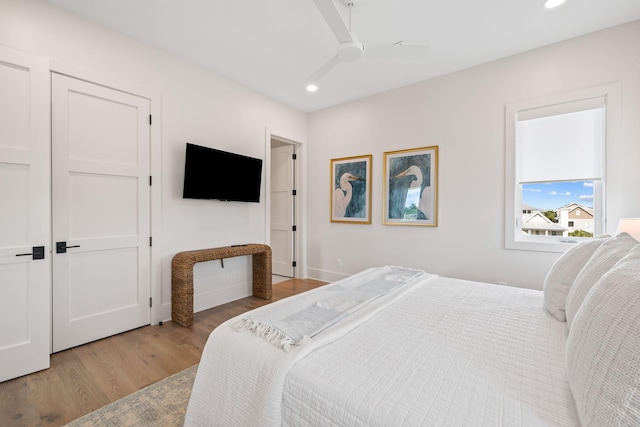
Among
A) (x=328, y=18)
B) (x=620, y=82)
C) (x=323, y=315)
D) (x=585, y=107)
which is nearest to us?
(x=323, y=315)

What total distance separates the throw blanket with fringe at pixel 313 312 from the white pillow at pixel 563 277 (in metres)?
0.87

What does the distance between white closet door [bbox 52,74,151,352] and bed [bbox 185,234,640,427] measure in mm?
1973

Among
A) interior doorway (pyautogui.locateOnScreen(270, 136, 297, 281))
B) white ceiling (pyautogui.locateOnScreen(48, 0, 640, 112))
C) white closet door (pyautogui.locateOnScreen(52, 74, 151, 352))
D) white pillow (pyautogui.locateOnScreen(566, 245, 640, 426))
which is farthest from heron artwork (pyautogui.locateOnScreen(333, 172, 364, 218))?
white pillow (pyautogui.locateOnScreen(566, 245, 640, 426))

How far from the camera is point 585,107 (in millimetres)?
2723

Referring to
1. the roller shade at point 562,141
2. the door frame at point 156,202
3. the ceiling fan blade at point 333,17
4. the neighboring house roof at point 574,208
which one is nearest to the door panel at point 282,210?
the door frame at point 156,202

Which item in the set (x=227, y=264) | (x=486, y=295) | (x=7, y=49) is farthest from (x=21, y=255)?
(x=486, y=295)

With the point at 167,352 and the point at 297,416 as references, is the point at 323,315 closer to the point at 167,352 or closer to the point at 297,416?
the point at 297,416

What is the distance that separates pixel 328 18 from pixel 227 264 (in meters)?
2.99

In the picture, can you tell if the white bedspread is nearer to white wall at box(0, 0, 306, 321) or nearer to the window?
the window

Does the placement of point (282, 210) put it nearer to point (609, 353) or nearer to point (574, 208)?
point (574, 208)

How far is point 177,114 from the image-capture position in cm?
313

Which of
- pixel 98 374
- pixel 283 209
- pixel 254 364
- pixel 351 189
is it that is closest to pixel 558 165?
pixel 351 189

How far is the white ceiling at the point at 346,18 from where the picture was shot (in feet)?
7.58

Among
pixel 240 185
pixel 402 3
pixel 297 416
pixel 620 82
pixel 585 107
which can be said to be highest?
pixel 402 3
